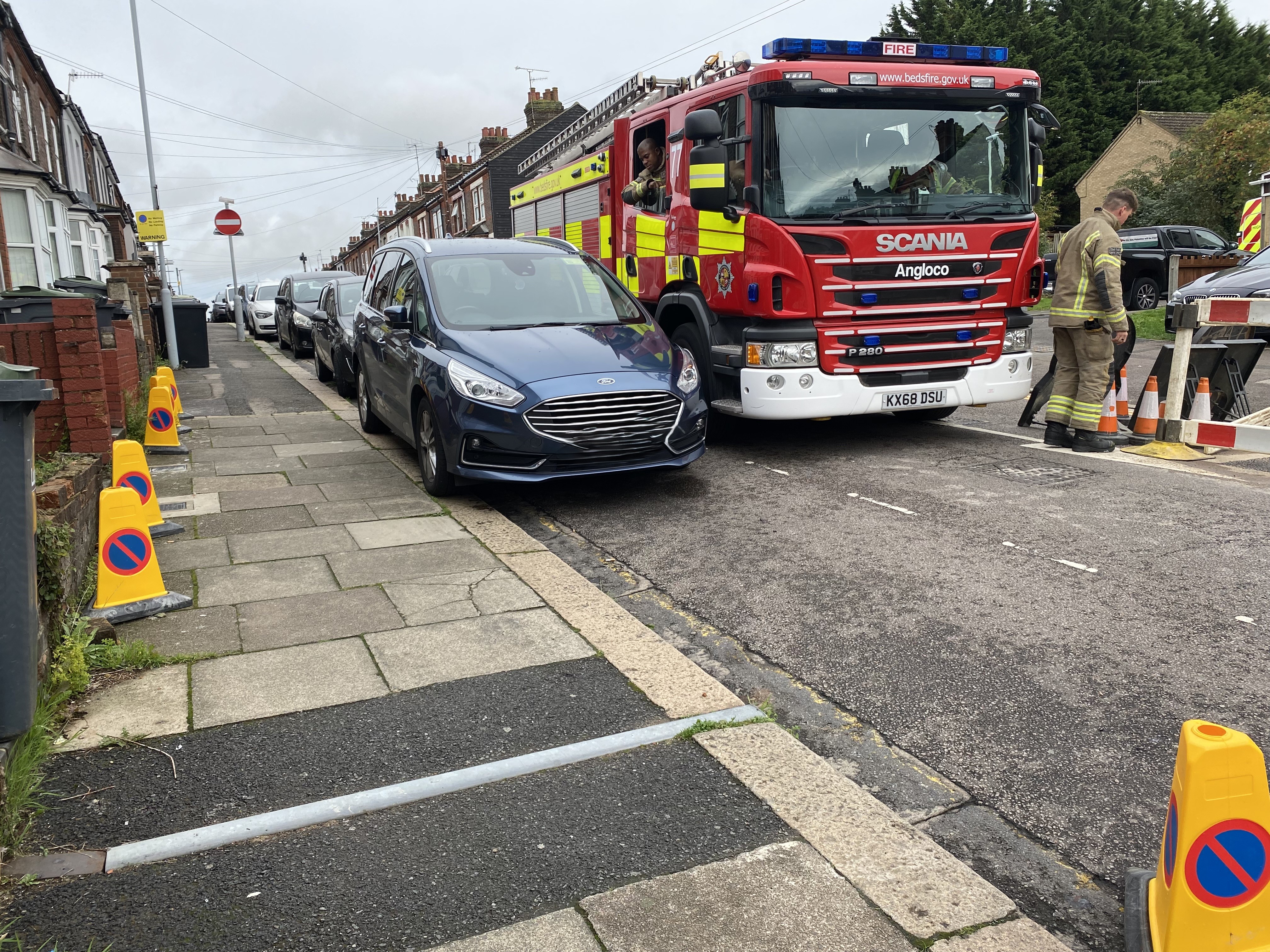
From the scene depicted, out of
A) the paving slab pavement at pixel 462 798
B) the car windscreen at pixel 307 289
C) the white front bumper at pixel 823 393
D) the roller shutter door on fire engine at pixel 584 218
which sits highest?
the roller shutter door on fire engine at pixel 584 218

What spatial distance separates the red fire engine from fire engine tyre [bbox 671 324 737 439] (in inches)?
1.0

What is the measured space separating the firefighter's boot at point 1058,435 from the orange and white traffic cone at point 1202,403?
3.06ft

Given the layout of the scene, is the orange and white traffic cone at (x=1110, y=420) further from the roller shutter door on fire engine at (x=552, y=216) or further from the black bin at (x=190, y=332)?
the black bin at (x=190, y=332)

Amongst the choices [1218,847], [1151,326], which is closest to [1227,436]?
[1218,847]

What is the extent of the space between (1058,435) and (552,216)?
20.7 feet

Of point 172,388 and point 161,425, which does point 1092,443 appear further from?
point 172,388

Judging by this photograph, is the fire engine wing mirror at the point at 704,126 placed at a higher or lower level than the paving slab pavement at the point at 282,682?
higher

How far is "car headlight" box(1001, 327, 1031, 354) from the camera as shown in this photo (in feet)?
27.1

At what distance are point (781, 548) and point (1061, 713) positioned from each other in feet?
7.28

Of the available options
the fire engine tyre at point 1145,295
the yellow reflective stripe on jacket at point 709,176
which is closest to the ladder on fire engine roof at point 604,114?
the yellow reflective stripe on jacket at point 709,176

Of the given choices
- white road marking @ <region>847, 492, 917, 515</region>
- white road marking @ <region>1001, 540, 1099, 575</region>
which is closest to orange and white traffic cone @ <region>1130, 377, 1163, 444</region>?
white road marking @ <region>847, 492, 917, 515</region>

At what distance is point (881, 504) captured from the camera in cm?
650

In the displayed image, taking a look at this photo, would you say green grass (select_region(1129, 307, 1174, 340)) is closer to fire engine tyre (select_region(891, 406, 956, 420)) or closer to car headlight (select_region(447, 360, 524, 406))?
fire engine tyre (select_region(891, 406, 956, 420))

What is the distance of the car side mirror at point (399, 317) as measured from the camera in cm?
761
